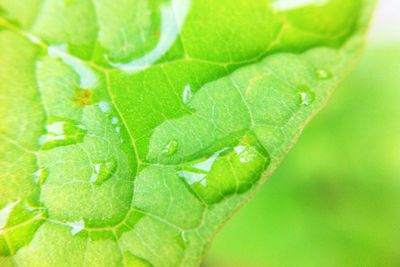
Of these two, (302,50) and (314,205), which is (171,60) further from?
(314,205)

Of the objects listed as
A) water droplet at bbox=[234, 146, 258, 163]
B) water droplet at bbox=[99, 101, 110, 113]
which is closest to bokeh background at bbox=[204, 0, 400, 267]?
water droplet at bbox=[234, 146, 258, 163]

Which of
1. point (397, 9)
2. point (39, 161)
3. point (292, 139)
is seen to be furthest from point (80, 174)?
point (397, 9)

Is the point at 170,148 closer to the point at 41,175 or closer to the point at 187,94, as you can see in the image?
the point at 187,94

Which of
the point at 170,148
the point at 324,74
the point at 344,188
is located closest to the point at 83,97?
the point at 170,148

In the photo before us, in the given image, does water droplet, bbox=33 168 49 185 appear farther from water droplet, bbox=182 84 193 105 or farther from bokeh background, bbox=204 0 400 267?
bokeh background, bbox=204 0 400 267

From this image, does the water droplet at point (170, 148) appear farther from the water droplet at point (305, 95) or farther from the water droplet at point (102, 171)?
the water droplet at point (305, 95)

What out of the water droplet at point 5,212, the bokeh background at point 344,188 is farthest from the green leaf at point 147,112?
the bokeh background at point 344,188
